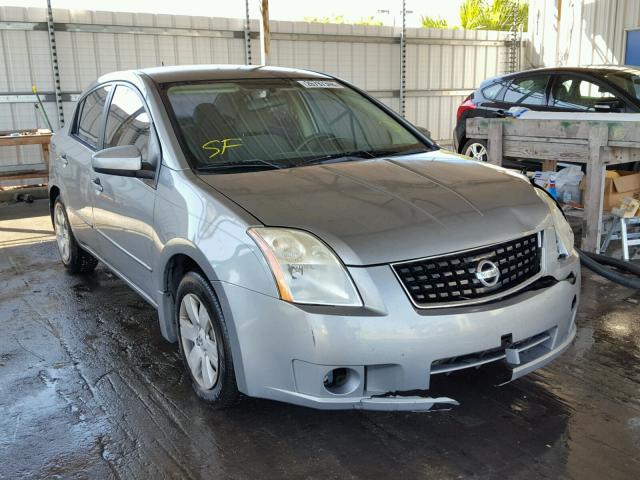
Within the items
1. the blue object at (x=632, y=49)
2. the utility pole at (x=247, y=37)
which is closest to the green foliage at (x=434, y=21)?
the blue object at (x=632, y=49)

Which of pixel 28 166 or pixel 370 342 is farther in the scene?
pixel 28 166

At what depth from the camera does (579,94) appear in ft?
25.1

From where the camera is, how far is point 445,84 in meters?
14.4

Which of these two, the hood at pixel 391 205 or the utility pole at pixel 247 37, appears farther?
the utility pole at pixel 247 37

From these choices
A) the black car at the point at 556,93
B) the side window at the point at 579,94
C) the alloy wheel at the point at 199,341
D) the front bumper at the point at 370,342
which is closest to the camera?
the front bumper at the point at 370,342

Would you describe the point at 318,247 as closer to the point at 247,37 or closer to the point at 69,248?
the point at 69,248

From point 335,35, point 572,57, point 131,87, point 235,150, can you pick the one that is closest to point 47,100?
point 335,35

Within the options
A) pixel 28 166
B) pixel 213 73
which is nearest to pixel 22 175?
pixel 28 166

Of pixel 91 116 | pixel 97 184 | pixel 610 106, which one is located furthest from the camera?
pixel 610 106

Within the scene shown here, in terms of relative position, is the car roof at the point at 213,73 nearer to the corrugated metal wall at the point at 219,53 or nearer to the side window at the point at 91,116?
the side window at the point at 91,116

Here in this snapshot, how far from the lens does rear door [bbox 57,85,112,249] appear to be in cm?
432

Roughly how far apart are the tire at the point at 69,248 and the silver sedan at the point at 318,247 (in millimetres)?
1505

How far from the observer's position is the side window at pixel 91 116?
14.3ft

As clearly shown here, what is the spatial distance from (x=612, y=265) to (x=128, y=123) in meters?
3.79
